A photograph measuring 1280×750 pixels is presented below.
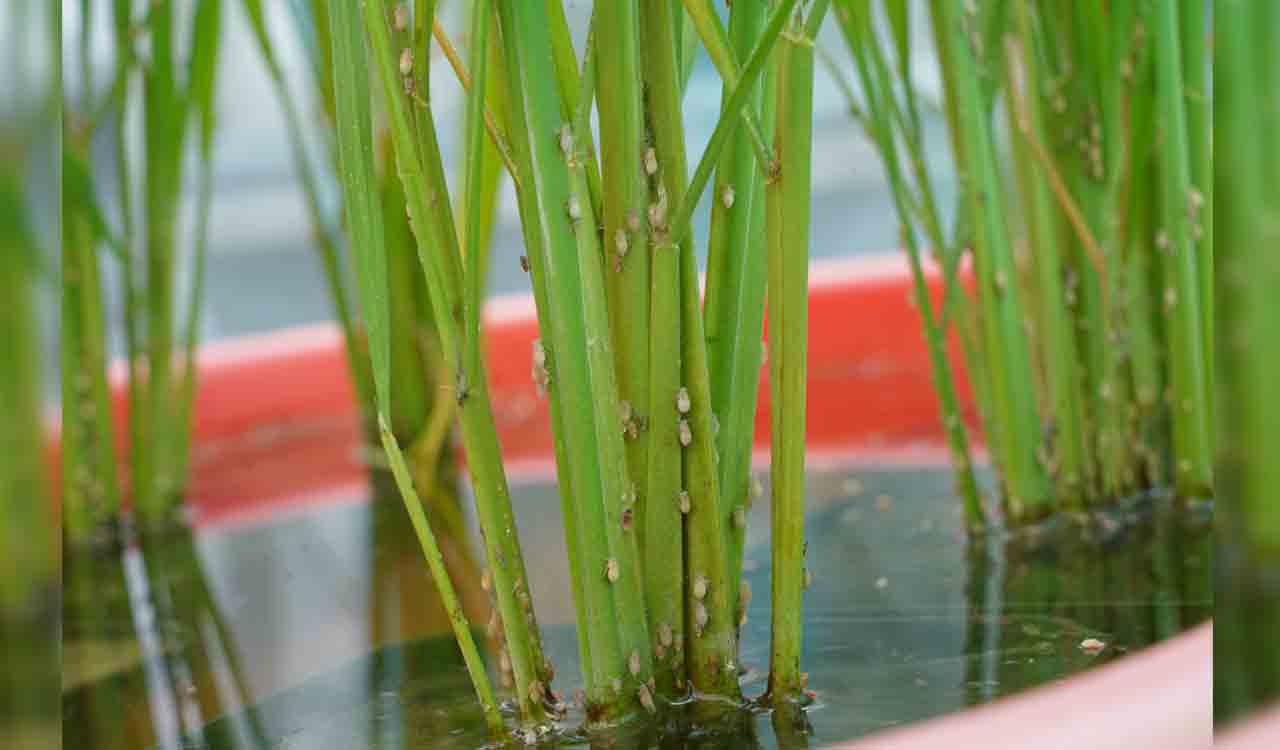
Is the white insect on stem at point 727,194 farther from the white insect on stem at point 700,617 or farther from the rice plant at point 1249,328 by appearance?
the rice plant at point 1249,328

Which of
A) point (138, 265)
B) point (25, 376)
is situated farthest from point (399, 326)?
point (25, 376)

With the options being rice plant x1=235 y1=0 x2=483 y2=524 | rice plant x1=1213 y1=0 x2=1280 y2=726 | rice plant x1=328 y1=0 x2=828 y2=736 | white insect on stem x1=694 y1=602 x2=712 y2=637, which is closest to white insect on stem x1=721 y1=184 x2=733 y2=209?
rice plant x1=328 y1=0 x2=828 y2=736

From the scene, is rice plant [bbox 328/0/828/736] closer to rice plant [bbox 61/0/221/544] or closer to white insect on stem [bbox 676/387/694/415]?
white insect on stem [bbox 676/387/694/415]

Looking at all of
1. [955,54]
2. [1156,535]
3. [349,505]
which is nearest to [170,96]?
[349,505]

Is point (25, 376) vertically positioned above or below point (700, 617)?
above

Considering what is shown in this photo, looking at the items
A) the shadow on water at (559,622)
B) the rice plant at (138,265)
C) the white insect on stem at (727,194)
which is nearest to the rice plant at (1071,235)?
the shadow on water at (559,622)

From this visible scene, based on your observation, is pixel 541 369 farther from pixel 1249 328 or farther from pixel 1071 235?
pixel 1071 235
